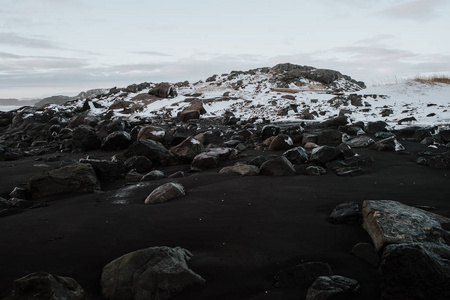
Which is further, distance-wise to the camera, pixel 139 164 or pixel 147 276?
pixel 139 164

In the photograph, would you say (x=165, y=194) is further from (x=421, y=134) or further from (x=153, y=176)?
(x=421, y=134)

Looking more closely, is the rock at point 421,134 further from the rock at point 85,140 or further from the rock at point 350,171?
the rock at point 85,140

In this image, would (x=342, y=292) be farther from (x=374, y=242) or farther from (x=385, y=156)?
(x=385, y=156)

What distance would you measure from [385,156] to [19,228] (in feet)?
18.7

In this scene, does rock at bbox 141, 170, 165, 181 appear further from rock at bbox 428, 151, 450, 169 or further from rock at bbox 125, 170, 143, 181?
rock at bbox 428, 151, 450, 169

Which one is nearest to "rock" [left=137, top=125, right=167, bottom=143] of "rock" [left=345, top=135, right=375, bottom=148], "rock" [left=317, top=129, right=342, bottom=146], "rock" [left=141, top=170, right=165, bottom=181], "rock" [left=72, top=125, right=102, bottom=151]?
"rock" [left=72, top=125, right=102, bottom=151]

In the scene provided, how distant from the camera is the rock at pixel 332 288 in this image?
6.39 feet

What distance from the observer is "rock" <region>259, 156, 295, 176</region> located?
4.98 m

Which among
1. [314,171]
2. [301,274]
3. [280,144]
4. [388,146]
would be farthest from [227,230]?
[388,146]

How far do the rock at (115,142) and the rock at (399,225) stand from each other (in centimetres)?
682

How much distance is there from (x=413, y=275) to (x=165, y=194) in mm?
2841

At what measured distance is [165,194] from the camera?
408 cm

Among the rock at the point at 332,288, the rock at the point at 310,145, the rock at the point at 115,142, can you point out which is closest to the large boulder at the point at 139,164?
the rock at the point at 115,142

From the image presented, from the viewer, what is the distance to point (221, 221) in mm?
3324
